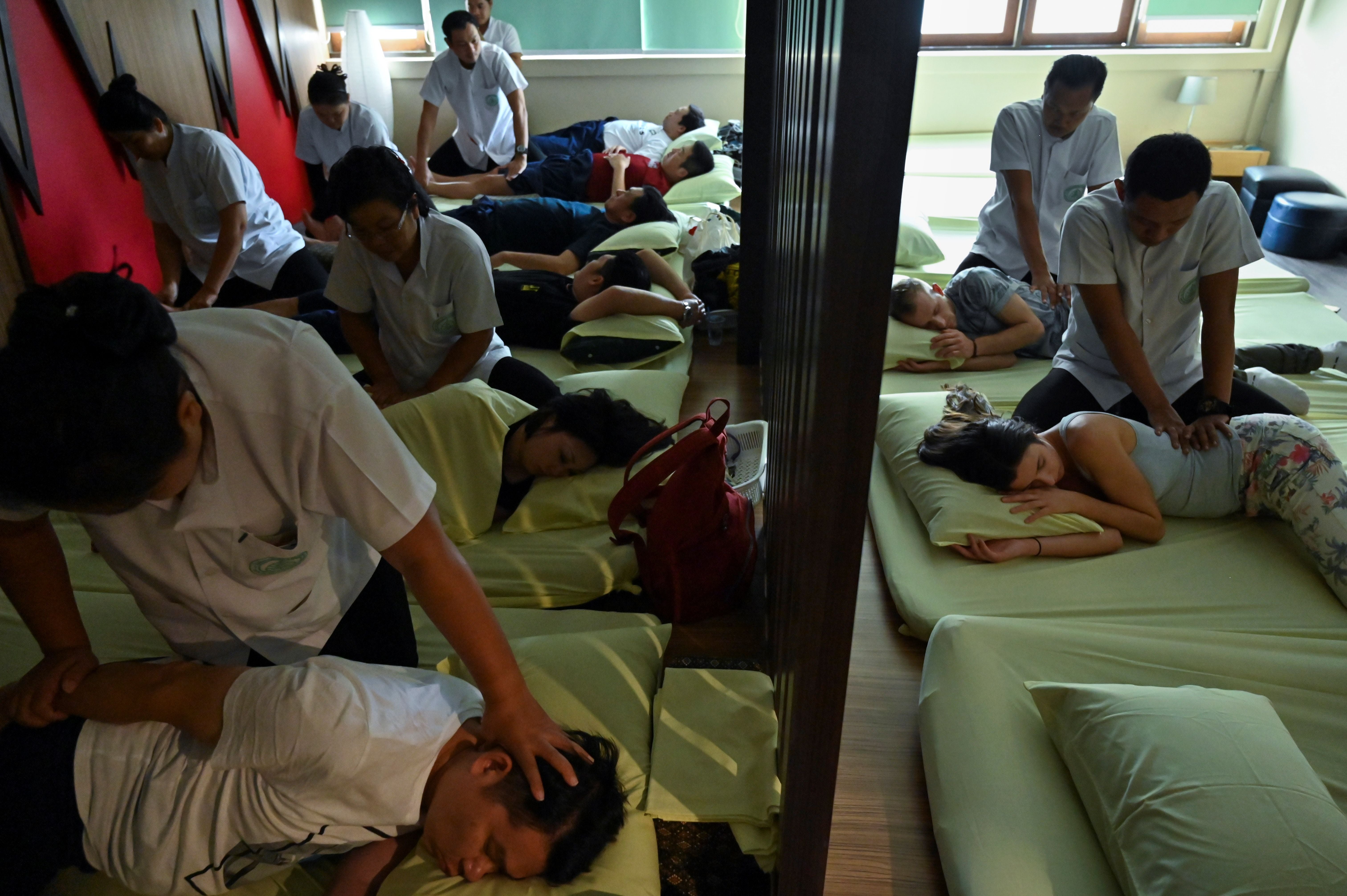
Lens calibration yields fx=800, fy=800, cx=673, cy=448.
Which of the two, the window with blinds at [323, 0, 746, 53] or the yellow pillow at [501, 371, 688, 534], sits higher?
the window with blinds at [323, 0, 746, 53]

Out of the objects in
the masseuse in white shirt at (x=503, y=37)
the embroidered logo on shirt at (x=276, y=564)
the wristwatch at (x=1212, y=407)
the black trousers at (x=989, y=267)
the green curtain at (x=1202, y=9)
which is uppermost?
the green curtain at (x=1202, y=9)

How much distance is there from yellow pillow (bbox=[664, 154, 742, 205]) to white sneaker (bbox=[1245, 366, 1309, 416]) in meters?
2.55

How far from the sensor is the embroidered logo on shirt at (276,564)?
3.57ft

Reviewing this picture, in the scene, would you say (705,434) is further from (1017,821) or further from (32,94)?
(32,94)

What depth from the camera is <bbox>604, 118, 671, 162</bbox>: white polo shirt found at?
194 inches

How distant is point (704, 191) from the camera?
4.23 m

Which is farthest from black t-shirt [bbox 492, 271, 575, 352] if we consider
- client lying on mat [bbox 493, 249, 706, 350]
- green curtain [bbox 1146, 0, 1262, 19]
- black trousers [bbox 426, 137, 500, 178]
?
green curtain [bbox 1146, 0, 1262, 19]

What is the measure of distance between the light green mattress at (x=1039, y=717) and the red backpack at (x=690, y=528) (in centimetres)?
45

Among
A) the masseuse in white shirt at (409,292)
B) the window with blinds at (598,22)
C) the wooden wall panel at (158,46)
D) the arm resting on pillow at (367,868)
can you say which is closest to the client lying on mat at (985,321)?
the masseuse in white shirt at (409,292)

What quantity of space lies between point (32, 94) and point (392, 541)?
289 centimetres

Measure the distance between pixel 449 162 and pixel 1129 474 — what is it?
13.9 ft

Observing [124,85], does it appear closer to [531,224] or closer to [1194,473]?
[531,224]

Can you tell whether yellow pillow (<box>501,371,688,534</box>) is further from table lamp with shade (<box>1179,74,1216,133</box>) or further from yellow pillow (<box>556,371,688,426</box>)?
table lamp with shade (<box>1179,74,1216,133</box>)

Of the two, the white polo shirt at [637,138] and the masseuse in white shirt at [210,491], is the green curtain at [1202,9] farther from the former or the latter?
the masseuse in white shirt at [210,491]
